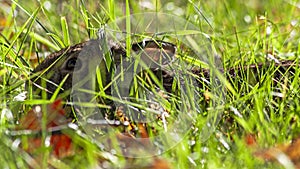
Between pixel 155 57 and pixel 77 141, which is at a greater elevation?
pixel 155 57

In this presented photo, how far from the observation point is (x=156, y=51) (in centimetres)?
337

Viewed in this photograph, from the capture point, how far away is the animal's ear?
337cm

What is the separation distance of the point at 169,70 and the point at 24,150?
903 mm

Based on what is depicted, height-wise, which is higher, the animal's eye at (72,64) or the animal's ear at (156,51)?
the animal's ear at (156,51)

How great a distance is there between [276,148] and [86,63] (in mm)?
1044

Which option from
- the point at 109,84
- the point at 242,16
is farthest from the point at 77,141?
the point at 242,16

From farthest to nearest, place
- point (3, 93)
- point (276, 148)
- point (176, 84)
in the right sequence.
Result: point (176, 84) < point (3, 93) < point (276, 148)

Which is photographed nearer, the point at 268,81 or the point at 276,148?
the point at 276,148

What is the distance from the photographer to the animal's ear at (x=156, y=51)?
3373 millimetres

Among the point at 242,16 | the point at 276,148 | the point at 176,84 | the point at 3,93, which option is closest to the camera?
the point at 276,148

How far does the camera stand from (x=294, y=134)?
9.43 feet

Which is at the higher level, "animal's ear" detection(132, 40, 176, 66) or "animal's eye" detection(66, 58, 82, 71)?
"animal's ear" detection(132, 40, 176, 66)

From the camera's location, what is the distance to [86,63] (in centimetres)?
337

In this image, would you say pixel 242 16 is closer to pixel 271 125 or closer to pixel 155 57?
pixel 155 57
